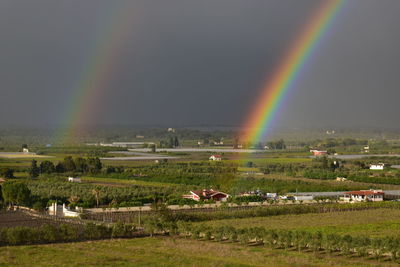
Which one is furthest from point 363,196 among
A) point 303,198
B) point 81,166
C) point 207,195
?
point 81,166

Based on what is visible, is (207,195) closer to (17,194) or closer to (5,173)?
(17,194)

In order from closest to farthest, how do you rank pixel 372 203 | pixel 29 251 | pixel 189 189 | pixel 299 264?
pixel 299 264, pixel 29 251, pixel 372 203, pixel 189 189

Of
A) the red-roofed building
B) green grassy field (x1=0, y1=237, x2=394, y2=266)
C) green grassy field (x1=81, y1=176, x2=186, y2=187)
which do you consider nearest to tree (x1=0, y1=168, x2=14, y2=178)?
green grassy field (x1=81, y1=176, x2=186, y2=187)

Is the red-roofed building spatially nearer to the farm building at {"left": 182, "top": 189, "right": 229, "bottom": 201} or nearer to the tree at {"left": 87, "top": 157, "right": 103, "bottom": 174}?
the farm building at {"left": 182, "top": 189, "right": 229, "bottom": 201}

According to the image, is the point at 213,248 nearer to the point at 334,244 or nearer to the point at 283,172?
the point at 334,244

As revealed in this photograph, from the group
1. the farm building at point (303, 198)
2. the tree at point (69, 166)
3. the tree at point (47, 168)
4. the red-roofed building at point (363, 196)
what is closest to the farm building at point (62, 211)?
the farm building at point (303, 198)

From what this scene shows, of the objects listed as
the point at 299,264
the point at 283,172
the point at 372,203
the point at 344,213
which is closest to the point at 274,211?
the point at 344,213
